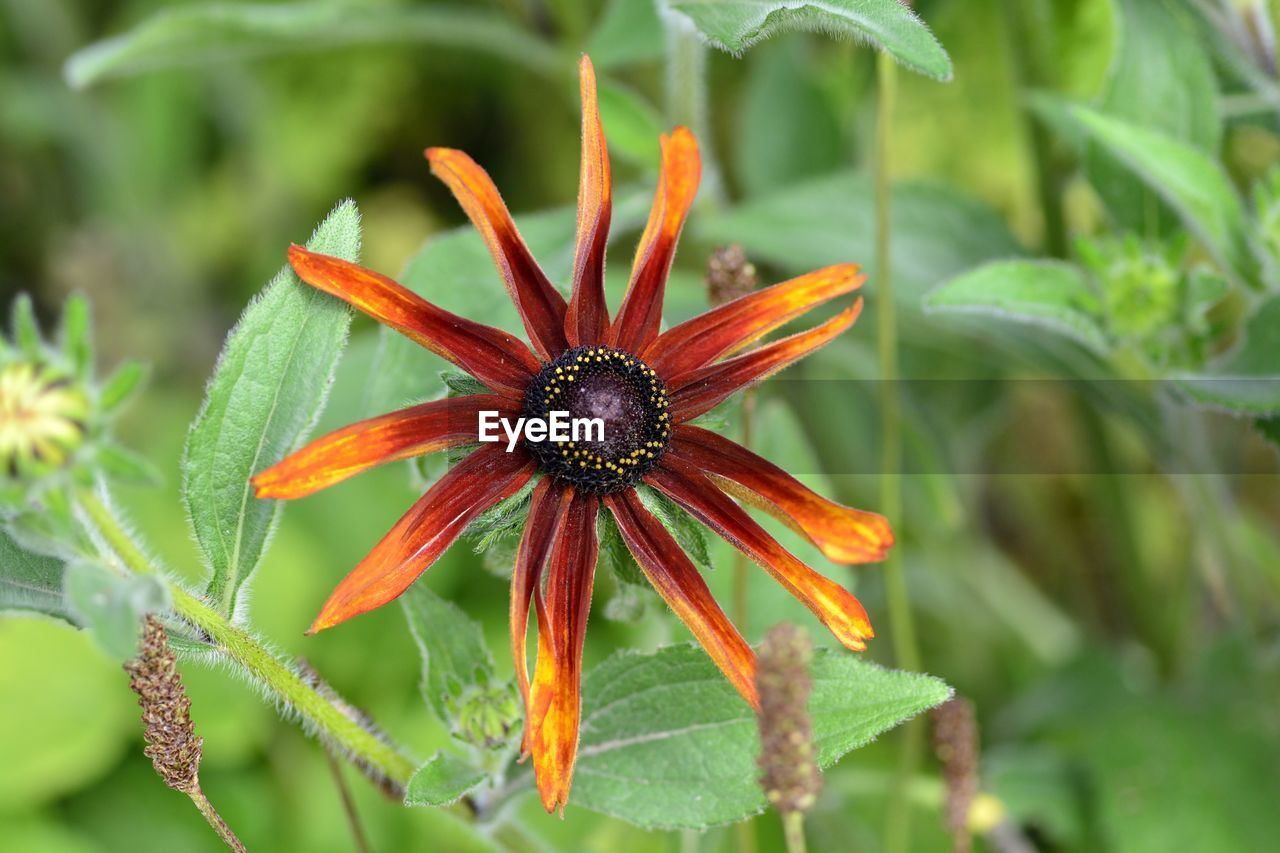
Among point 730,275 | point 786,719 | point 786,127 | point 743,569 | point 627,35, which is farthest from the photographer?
point 786,127

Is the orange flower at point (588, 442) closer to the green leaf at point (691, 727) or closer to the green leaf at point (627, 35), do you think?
the green leaf at point (691, 727)

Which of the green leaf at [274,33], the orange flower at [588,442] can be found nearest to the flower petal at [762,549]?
the orange flower at [588,442]

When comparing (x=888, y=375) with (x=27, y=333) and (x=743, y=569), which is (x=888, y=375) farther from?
(x=27, y=333)

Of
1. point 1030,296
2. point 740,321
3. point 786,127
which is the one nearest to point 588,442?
point 740,321

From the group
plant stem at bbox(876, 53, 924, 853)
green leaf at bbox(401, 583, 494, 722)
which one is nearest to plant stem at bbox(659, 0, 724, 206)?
plant stem at bbox(876, 53, 924, 853)

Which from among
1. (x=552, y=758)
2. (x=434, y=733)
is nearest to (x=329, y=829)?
(x=434, y=733)

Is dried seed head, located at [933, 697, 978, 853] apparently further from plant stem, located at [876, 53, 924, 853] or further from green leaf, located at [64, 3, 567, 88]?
green leaf, located at [64, 3, 567, 88]
